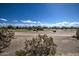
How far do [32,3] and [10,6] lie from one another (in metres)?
0.25

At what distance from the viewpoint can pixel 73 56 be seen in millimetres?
2148

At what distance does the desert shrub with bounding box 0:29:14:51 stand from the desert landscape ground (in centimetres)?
4

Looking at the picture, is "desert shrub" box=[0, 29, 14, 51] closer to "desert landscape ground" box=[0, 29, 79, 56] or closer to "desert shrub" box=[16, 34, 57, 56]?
"desert landscape ground" box=[0, 29, 79, 56]

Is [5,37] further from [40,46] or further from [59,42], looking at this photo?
[59,42]

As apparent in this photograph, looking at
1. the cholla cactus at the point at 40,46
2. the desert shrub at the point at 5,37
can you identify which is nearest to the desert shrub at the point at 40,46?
the cholla cactus at the point at 40,46

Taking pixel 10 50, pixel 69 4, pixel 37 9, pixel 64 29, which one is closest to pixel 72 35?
pixel 64 29

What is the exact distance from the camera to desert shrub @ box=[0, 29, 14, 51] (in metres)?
2.16

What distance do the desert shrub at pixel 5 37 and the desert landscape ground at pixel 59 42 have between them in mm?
41

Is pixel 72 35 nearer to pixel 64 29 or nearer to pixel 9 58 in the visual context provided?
pixel 64 29

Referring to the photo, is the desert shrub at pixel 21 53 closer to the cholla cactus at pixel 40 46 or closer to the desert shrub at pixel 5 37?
the cholla cactus at pixel 40 46

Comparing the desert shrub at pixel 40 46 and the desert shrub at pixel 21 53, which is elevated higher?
the desert shrub at pixel 40 46

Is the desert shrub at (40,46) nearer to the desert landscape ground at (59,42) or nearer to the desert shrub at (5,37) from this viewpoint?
the desert landscape ground at (59,42)

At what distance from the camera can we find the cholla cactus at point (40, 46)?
2162mm

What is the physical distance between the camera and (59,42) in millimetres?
2166
